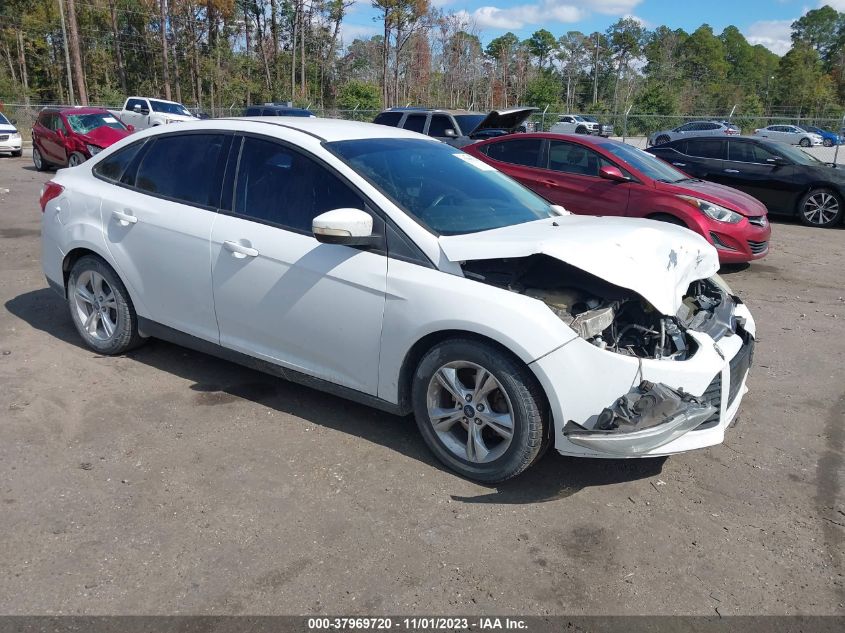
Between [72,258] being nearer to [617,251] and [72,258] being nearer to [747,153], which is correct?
[617,251]

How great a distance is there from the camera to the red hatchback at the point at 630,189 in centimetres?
833

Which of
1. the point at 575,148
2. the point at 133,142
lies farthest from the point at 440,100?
the point at 133,142

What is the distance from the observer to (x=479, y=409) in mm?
3443

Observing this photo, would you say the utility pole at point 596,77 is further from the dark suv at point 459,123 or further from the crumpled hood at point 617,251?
the crumpled hood at point 617,251

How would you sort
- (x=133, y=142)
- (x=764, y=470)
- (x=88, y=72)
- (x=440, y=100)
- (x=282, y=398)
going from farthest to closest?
(x=440, y=100)
(x=88, y=72)
(x=133, y=142)
(x=282, y=398)
(x=764, y=470)

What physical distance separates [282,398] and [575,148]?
6.20 m

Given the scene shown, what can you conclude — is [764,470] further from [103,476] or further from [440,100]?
[440,100]

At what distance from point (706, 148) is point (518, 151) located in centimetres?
523

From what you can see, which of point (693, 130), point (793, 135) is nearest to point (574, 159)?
point (693, 130)

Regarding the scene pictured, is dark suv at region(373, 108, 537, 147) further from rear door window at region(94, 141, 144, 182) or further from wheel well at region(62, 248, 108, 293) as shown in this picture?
wheel well at region(62, 248, 108, 293)

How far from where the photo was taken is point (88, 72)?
54000mm

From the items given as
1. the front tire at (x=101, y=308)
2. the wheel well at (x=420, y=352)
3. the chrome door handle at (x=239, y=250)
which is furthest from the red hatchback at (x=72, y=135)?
the wheel well at (x=420, y=352)

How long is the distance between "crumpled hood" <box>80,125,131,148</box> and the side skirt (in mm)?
13868

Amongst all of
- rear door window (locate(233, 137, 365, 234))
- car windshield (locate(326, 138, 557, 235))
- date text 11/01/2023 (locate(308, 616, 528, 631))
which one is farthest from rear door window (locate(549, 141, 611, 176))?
date text 11/01/2023 (locate(308, 616, 528, 631))
